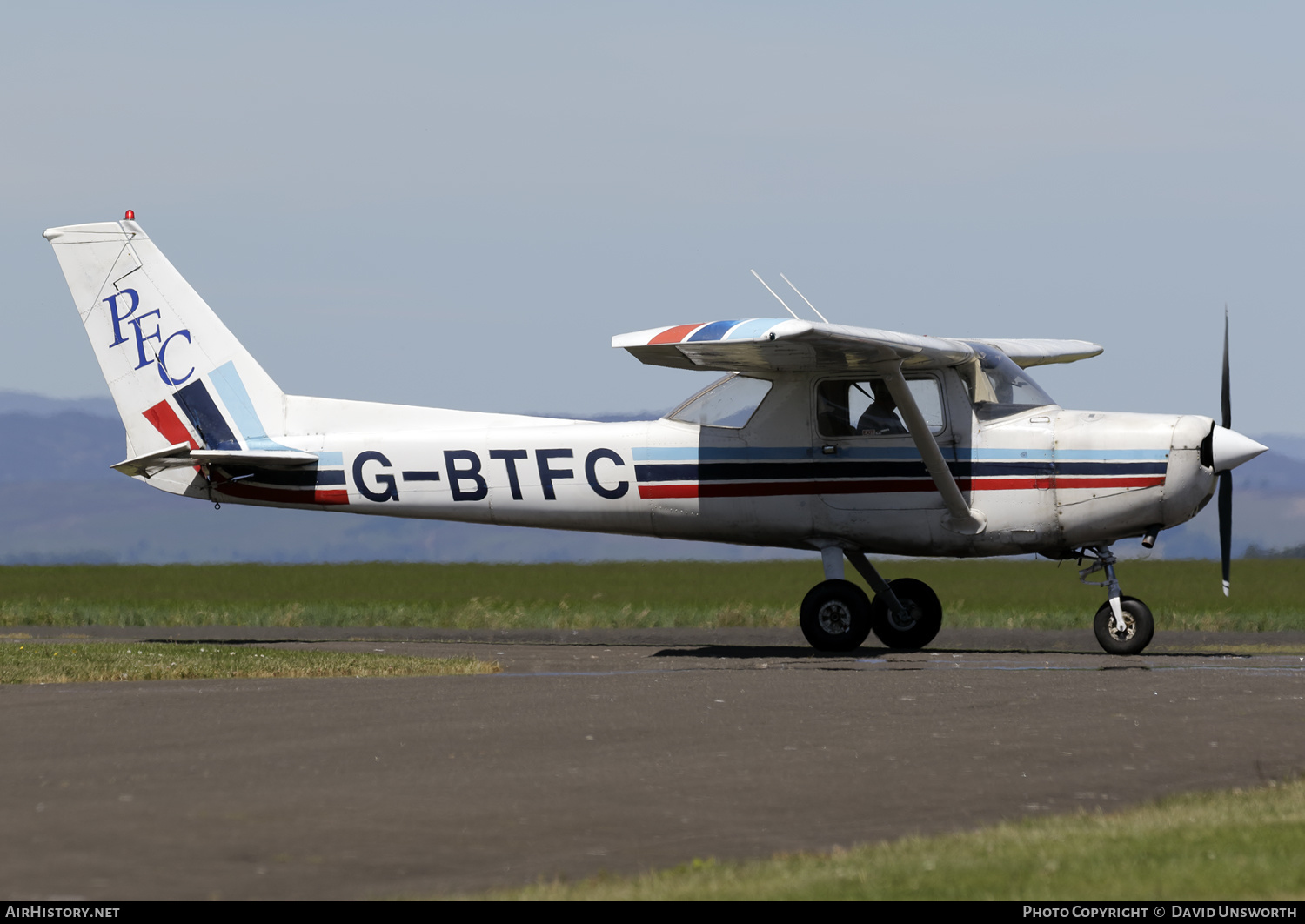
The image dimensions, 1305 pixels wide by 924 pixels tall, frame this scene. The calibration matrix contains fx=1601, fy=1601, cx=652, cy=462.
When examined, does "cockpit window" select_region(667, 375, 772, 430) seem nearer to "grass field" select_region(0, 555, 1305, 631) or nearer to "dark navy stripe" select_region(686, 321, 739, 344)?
"dark navy stripe" select_region(686, 321, 739, 344)

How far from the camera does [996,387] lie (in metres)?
17.3

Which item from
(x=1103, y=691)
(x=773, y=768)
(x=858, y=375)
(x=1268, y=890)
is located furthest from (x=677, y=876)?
(x=858, y=375)

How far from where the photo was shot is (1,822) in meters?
6.69

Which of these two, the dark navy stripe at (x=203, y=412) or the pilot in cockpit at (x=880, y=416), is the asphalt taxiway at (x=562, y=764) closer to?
the pilot in cockpit at (x=880, y=416)

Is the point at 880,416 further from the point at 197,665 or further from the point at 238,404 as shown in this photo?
the point at 238,404

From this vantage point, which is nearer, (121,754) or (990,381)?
(121,754)

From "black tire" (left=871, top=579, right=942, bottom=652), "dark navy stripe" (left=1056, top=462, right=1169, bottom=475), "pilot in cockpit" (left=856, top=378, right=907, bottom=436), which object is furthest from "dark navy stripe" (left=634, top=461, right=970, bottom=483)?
"black tire" (left=871, top=579, right=942, bottom=652)

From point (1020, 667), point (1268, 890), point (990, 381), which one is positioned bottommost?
point (1020, 667)

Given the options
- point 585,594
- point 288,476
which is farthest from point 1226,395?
point 585,594

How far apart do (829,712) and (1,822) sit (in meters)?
5.69

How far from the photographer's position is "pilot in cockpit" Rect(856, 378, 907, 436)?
56.4 ft

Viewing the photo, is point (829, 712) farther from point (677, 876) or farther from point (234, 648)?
point (234, 648)

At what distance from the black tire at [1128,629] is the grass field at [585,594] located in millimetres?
6191

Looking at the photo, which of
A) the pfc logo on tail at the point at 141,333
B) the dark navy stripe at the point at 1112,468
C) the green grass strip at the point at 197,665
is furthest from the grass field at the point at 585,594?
the green grass strip at the point at 197,665
